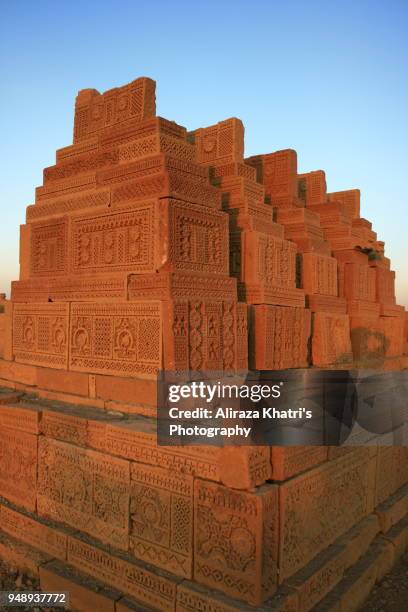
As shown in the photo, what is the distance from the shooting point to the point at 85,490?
4203mm

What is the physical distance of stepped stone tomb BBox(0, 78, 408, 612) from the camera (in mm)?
3363

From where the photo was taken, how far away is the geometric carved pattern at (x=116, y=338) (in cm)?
440

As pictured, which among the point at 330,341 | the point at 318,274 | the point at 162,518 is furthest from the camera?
the point at 318,274

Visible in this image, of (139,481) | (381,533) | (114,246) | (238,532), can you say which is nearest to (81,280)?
(114,246)

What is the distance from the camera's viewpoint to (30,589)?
165 inches

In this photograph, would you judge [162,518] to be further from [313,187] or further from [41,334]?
[313,187]

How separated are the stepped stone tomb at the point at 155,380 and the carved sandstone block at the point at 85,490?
0.02 meters

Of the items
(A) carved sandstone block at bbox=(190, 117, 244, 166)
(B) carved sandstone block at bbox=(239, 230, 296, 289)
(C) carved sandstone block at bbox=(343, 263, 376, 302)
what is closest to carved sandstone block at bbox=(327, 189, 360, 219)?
(C) carved sandstone block at bbox=(343, 263, 376, 302)

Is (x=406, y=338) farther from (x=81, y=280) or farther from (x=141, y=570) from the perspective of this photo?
(x=141, y=570)

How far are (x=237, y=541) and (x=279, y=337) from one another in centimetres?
279

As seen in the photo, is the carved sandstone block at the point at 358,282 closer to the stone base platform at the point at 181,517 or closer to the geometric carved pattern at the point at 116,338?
the stone base platform at the point at 181,517

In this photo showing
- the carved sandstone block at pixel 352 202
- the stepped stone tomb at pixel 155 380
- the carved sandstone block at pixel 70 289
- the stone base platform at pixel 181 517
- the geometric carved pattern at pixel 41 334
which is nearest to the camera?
the stone base platform at pixel 181 517

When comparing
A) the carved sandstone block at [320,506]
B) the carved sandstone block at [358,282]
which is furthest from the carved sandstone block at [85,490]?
the carved sandstone block at [358,282]

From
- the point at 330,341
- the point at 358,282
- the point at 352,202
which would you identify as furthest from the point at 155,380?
the point at 352,202
